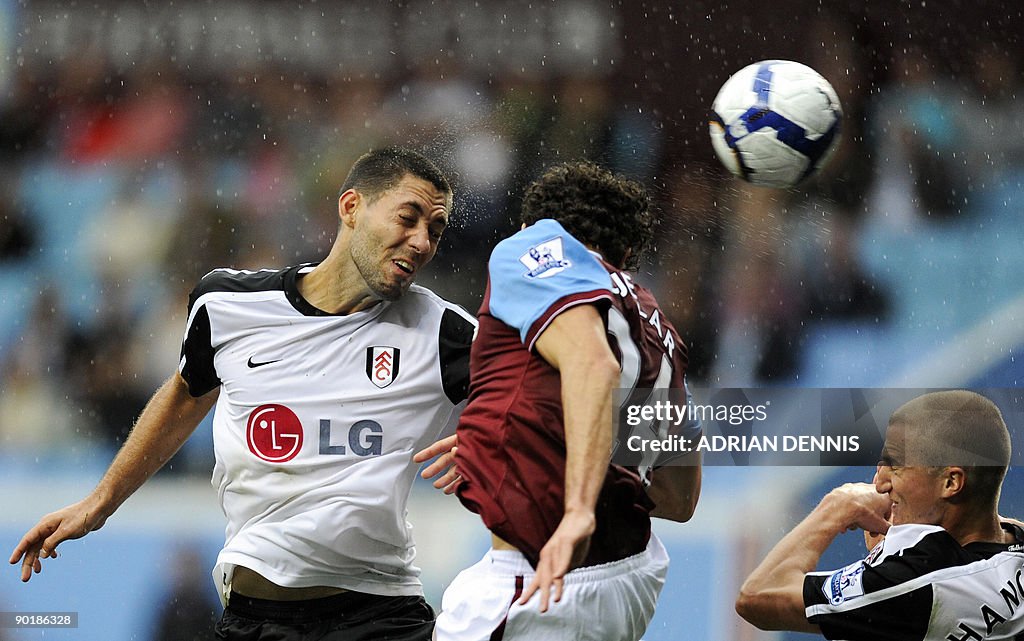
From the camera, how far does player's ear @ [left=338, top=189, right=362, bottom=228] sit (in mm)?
3321

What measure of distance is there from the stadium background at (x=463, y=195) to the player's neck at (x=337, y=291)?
2.13 meters

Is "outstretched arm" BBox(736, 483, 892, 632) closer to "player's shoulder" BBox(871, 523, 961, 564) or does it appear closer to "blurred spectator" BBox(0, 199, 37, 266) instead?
"player's shoulder" BBox(871, 523, 961, 564)

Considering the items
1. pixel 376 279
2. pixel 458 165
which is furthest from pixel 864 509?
pixel 458 165

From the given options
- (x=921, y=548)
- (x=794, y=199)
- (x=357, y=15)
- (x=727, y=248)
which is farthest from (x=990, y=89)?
(x=921, y=548)

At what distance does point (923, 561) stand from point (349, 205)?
1754mm

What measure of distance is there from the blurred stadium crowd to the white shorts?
10.1 ft

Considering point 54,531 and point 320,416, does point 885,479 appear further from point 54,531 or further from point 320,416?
point 54,531

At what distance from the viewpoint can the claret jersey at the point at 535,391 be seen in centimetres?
219

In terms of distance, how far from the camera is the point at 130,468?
323cm

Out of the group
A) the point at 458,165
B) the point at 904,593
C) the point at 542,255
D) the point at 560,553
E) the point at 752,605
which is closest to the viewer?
the point at 560,553

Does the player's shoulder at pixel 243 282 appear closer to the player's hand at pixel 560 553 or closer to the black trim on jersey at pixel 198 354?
the black trim on jersey at pixel 198 354

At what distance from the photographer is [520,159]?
18.9 ft

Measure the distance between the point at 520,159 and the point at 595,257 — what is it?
3485mm

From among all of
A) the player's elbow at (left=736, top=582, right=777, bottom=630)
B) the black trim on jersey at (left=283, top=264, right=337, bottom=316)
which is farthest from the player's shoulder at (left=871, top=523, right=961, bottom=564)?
the black trim on jersey at (left=283, top=264, right=337, bottom=316)
